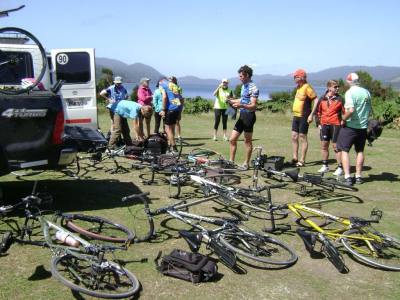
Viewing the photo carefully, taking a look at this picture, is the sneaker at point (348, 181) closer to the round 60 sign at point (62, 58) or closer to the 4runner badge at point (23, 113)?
the 4runner badge at point (23, 113)

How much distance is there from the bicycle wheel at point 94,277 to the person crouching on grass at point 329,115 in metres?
6.03

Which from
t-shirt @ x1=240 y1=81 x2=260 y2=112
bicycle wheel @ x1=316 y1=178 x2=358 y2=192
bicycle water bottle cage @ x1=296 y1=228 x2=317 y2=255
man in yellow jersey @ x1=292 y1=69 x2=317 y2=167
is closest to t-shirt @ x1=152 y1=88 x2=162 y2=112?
t-shirt @ x1=240 y1=81 x2=260 y2=112

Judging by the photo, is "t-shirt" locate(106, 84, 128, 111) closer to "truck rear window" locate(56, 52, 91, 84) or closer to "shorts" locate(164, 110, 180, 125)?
"truck rear window" locate(56, 52, 91, 84)

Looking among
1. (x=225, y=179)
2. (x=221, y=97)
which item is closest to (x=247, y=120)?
(x=225, y=179)

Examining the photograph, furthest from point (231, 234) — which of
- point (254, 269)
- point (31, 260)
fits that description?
point (31, 260)

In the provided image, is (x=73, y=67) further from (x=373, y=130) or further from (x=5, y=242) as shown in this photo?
(x=5, y=242)

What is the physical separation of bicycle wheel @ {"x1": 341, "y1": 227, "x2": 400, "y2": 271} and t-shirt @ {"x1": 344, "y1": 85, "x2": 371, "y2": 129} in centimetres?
334

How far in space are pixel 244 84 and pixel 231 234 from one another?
457 centimetres

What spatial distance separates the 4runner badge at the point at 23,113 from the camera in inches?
209

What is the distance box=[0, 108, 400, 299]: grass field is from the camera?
3938 millimetres

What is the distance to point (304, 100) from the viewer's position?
937 centimetres

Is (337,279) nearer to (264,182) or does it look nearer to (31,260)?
(31,260)

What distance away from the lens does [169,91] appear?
10.8 m

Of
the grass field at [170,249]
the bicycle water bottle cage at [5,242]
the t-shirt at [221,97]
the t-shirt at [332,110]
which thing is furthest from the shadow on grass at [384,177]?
the bicycle water bottle cage at [5,242]
